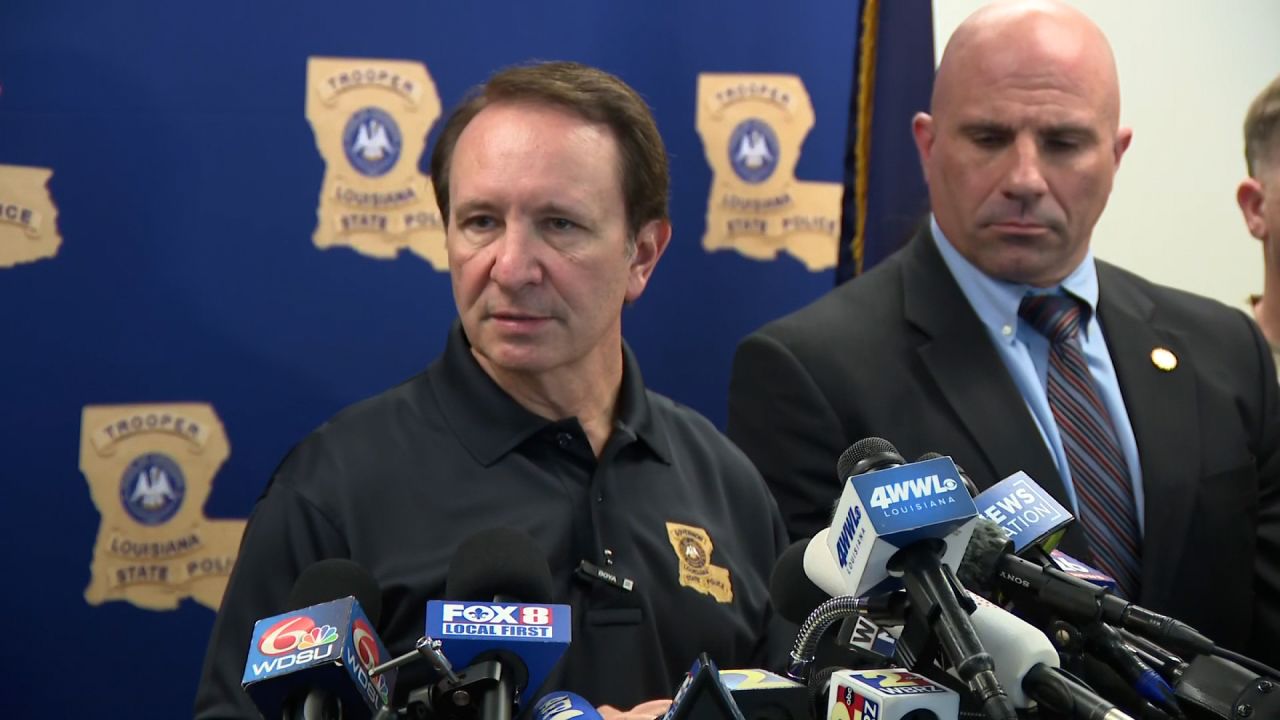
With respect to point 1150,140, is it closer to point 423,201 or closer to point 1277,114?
point 1277,114

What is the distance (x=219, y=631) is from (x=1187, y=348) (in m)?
1.73

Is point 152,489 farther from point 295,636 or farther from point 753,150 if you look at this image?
point 295,636

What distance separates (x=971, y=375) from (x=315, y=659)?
5.04 feet

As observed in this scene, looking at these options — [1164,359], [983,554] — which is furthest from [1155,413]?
[983,554]

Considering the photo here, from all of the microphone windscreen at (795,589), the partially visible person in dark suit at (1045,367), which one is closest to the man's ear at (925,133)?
the partially visible person in dark suit at (1045,367)

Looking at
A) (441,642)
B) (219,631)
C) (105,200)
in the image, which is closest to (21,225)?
(105,200)

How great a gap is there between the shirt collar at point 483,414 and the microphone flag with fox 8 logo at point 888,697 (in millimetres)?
862

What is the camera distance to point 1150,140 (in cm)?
413

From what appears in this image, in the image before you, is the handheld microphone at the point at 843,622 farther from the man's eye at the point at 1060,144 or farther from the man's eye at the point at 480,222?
the man's eye at the point at 1060,144

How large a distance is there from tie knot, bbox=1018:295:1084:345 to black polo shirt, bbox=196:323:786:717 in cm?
68

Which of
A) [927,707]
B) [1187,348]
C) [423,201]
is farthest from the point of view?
[423,201]

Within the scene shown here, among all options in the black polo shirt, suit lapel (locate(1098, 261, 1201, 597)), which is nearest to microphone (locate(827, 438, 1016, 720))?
the black polo shirt

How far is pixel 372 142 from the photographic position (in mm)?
2750

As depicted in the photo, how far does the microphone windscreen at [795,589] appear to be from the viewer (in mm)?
1279
